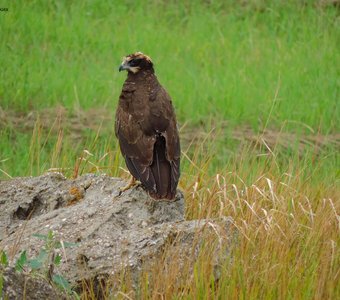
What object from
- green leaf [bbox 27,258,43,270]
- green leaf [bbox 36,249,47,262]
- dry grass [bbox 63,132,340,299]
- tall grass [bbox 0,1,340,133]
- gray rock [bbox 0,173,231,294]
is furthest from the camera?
tall grass [bbox 0,1,340,133]

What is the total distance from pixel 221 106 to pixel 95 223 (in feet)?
14.9

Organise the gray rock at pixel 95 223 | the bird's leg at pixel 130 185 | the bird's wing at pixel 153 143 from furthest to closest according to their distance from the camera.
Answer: the bird's leg at pixel 130 185 < the bird's wing at pixel 153 143 < the gray rock at pixel 95 223

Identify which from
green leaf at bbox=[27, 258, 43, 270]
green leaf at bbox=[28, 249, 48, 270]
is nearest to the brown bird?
green leaf at bbox=[28, 249, 48, 270]

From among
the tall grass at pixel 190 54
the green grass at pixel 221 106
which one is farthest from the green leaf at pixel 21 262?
the tall grass at pixel 190 54

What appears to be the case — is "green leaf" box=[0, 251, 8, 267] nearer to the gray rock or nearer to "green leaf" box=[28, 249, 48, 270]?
"green leaf" box=[28, 249, 48, 270]

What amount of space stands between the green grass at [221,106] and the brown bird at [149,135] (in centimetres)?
53

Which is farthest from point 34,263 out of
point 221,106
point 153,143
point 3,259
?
point 221,106

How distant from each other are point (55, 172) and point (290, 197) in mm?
1509

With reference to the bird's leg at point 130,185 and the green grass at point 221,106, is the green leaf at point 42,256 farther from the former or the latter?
the bird's leg at point 130,185

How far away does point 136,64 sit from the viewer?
297 inches

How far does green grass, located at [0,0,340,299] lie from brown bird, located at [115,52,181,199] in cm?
53

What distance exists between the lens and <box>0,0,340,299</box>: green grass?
6.57 m

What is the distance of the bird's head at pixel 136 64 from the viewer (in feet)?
24.6

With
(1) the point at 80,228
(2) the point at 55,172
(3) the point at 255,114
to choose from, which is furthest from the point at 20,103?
(1) the point at 80,228
